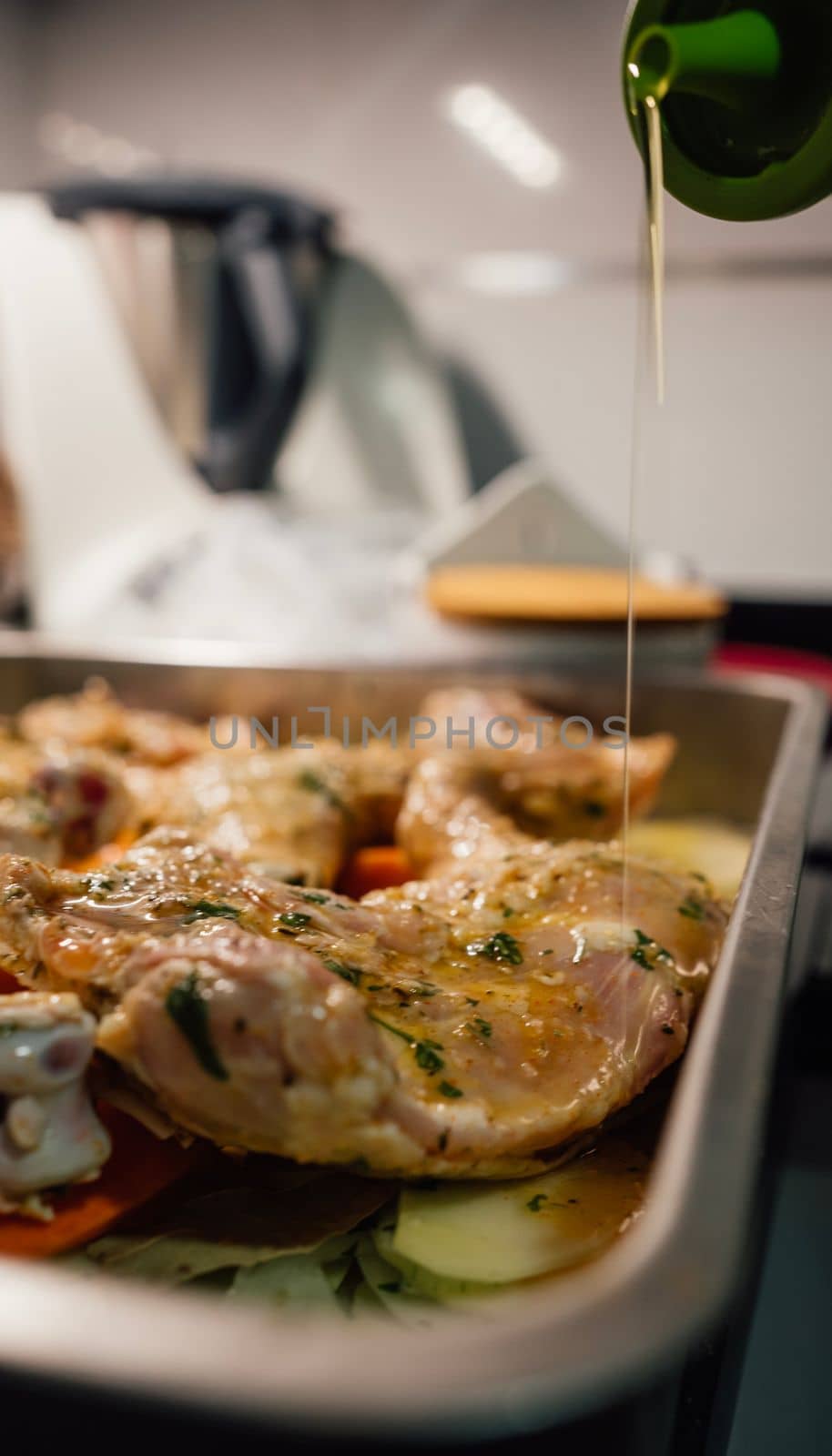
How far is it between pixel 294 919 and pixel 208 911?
0.07 metres

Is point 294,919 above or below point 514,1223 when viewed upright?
above

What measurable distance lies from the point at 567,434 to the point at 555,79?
1.14 meters

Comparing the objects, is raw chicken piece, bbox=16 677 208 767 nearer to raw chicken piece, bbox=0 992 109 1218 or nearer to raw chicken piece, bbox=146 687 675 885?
raw chicken piece, bbox=146 687 675 885

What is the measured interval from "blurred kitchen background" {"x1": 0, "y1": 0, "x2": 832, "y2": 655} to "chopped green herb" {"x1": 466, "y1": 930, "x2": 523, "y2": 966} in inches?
113

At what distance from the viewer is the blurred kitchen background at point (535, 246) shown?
3670 mm

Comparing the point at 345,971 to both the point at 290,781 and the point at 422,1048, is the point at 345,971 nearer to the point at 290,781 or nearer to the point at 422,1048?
the point at 422,1048

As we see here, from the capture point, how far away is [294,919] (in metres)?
0.81

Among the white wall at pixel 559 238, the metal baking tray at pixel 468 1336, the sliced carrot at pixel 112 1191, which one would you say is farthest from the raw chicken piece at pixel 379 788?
the white wall at pixel 559 238

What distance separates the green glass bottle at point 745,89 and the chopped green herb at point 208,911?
0.74 meters

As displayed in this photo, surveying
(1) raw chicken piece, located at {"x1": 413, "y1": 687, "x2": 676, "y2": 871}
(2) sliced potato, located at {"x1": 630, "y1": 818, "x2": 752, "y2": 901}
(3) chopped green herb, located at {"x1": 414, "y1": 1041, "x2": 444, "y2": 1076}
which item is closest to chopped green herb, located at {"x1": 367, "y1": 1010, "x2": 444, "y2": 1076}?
(3) chopped green herb, located at {"x1": 414, "y1": 1041, "x2": 444, "y2": 1076}

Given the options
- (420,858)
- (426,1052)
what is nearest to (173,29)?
(420,858)

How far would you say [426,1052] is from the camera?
711mm

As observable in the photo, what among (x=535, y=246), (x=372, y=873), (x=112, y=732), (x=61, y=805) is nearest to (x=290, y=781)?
(x=372, y=873)

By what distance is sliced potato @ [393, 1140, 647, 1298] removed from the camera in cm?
66
